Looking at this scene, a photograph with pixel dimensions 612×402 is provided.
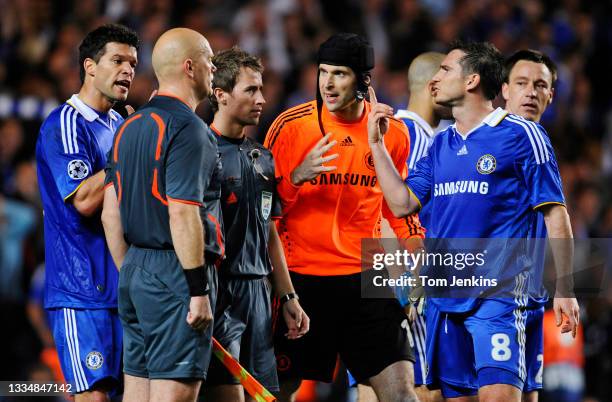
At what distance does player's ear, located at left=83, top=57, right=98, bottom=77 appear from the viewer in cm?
635

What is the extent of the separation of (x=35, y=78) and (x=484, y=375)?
6278 mm

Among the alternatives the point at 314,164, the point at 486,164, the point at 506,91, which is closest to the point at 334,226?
the point at 314,164

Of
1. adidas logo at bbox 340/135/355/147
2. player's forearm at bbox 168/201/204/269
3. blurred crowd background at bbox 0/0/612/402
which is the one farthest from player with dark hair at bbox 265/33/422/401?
blurred crowd background at bbox 0/0/612/402

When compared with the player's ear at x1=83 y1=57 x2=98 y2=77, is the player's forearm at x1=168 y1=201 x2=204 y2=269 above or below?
below

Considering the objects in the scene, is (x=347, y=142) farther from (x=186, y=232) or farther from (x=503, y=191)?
(x=186, y=232)

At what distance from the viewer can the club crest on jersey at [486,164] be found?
634cm

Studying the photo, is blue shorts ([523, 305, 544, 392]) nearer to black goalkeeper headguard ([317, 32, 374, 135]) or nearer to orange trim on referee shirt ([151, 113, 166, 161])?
black goalkeeper headguard ([317, 32, 374, 135])

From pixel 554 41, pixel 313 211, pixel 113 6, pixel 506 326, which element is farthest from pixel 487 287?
pixel 554 41

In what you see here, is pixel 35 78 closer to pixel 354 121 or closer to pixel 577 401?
pixel 354 121

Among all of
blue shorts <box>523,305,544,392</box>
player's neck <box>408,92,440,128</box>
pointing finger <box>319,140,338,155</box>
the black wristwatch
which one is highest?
player's neck <box>408,92,440,128</box>

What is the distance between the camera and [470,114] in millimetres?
6605

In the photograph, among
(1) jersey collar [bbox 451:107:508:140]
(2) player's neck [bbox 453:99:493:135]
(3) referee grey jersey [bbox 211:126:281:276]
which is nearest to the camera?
(3) referee grey jersey [bbox 211:126:281:276]

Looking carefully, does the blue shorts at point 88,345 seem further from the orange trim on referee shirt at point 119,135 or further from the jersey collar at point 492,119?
the jersey collar at point 492,119

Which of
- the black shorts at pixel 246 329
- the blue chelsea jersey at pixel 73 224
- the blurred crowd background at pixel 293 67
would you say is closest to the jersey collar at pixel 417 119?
the black shorts at pixel 246 329
